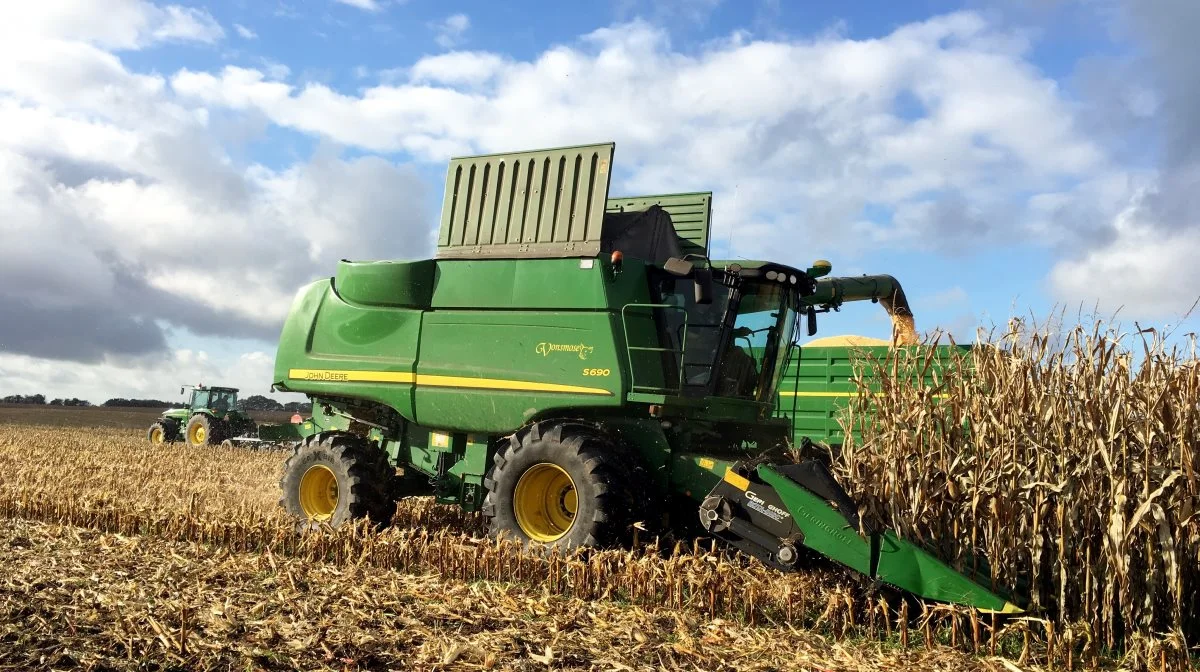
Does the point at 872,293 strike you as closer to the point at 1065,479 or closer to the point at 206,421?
the point at 1065,479

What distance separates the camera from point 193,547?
662 cm

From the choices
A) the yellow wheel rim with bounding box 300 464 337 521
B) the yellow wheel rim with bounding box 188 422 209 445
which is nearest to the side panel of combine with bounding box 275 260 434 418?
the yellow wheel rim with bounding box 300 464 337 521

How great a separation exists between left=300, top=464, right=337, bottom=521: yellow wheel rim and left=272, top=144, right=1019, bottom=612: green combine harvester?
20mm

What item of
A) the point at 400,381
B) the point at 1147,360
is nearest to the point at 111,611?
the point at 400,381

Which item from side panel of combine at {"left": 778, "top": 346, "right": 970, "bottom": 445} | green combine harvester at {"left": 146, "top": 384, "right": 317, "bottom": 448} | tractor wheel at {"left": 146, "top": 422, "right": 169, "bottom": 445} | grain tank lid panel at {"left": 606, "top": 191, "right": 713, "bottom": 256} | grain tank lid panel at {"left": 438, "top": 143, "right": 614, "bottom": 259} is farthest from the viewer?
tractor wheel at {"left": 146, "top": 422, "right": 169, "bottom": 445}

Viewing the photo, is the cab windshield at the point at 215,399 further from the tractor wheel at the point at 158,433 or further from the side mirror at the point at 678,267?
the side mirror at the point at 678,267

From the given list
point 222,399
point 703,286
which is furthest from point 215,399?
point 703,286

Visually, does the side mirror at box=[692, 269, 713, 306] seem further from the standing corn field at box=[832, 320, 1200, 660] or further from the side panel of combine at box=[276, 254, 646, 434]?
the standing corn field at box=[832, 320, 1200, 660]

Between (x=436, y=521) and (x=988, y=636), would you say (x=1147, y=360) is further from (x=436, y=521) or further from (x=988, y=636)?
(x=436, y=521)

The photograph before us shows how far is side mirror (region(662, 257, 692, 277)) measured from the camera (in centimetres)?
650

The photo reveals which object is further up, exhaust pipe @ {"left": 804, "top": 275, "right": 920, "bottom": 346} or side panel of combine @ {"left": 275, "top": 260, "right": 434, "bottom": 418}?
exhaust pipe @ {"left": 804, "top": 275, "right": 920, "bottom": 346}

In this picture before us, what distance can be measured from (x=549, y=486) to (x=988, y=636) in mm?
3214

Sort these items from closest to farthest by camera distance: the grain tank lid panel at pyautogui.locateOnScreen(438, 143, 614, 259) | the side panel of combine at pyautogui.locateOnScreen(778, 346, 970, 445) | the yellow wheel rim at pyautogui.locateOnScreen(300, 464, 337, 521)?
the grain tank lid panel at pyautogui.locateOnScreen(438, 143, 614, 259) < the yellow wheel rim at pyautogui.locateOnScreen(300, 464, 337, 521) < the side panel of combine at pyautogui.locateOnScreen(778, 346, 970, 445)

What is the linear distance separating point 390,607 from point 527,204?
3.74 metres
